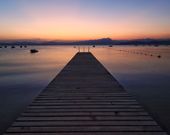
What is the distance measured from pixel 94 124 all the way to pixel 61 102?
2165mm

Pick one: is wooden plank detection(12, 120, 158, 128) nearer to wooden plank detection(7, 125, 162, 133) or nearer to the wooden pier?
the wooden pier

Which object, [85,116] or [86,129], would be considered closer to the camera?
[86,129]

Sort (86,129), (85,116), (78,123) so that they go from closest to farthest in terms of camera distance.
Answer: (86,129) → (78,123) → (85,116)

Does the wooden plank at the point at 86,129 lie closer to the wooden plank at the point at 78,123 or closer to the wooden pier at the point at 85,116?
the wooden pier at the point at 85,116

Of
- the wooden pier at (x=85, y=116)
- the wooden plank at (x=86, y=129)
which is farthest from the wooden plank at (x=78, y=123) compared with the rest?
the wooden plank at (x=86, y=129)

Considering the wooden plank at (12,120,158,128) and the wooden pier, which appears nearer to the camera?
the wooden pier

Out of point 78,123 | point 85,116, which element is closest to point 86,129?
point 78,123

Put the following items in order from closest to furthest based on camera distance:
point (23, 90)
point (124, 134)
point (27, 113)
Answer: point (124, 134) → point (27, 113) → point (23, 90)

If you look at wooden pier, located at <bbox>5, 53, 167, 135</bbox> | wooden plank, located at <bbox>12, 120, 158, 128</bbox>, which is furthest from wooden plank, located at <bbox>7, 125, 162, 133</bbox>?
wooden plank, located at <bbox>12, 120, 158, 128</bbox>

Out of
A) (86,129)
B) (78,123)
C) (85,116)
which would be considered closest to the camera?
(86,129)

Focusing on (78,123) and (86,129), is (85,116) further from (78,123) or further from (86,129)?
(86,129)

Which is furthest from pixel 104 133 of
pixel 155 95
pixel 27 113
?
pixel 155 95

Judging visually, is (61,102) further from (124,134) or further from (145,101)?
(145,101)

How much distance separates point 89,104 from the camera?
6.95 meters
